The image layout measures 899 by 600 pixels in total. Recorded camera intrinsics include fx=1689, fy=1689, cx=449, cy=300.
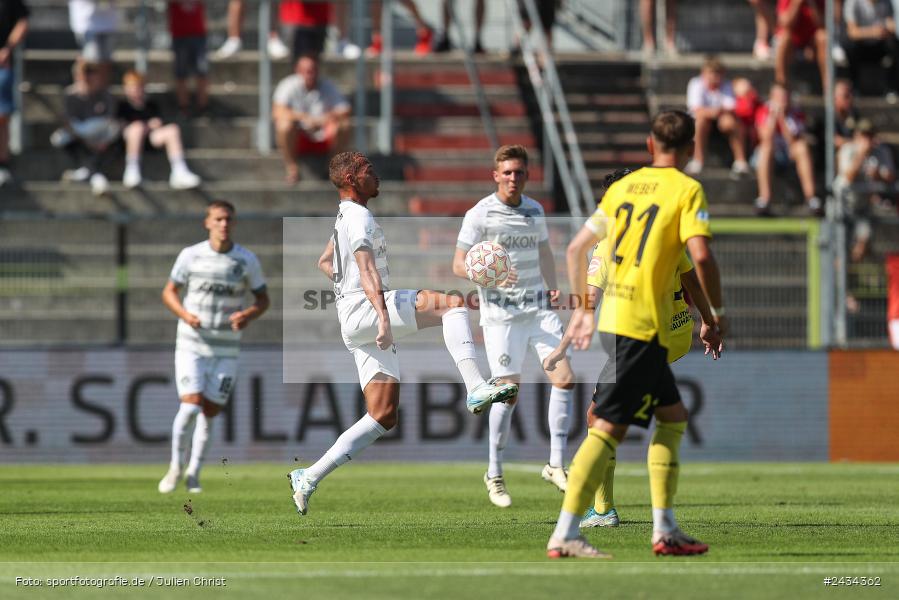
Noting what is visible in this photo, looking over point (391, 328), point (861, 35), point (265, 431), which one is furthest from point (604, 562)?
point (861, 35)

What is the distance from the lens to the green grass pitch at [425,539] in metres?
7.45

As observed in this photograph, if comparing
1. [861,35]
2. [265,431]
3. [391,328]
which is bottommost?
[265,431]

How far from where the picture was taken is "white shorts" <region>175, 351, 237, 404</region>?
47.1 feet

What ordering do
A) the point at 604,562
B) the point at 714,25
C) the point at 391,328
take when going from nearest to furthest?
the point at 604,562 → the point at 391,328 → the point at 714,25

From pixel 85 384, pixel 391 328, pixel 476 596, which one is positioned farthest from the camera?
pixel 85 384

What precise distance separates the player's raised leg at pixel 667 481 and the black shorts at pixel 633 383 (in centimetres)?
22

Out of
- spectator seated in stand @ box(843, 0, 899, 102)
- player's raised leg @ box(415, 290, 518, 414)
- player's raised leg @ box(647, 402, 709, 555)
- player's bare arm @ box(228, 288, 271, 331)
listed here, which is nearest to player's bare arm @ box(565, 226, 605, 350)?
player's raised leg @ box(647, 402, 709, 555)

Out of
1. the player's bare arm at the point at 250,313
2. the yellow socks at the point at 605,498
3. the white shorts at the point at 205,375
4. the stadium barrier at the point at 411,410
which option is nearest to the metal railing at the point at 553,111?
the stadium barrier at the point at 411,410

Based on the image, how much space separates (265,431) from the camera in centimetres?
1819

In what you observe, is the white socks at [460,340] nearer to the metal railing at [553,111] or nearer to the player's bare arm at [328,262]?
the player's bare arm at [328,262]

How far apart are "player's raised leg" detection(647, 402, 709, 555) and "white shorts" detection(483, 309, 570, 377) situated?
12.1ft

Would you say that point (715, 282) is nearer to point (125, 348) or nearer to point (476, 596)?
point (476, 596)

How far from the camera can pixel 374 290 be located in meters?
10.2

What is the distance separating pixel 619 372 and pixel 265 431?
1029cm
